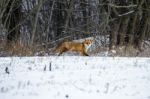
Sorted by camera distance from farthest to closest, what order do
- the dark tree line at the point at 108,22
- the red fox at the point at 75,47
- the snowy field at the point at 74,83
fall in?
the dark tree line at the point at 108,22
the red fox at the point at 75,47
the snowy field at the point at 74,83

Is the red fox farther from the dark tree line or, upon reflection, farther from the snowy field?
the snowy field

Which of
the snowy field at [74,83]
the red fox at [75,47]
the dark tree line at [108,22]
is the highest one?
the dark tree line at [108,22]

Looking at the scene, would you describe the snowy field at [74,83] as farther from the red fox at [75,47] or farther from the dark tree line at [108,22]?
the dark tree line at [108,22]

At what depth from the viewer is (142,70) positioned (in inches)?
309

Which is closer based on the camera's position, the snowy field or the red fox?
the snowy field

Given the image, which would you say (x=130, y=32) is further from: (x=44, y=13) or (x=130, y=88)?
(x=130, y=88)

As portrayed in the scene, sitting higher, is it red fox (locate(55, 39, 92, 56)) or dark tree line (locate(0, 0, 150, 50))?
dark tree line (locate(0, 0, 150, 50))

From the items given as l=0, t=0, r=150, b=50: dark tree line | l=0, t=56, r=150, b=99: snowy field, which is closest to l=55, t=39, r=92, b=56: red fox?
l=0, t=0, r=150, b=50: dark tree line

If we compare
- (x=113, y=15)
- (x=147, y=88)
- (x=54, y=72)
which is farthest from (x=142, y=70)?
(x=113, y=15)

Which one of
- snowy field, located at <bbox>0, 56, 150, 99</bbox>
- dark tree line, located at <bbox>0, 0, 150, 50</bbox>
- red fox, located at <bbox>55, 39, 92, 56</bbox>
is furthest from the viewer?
dark tree line, located at <bbox>0, 0, 150, 50</bbox>

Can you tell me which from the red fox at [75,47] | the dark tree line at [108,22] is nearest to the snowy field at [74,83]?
the red fox at [75,47]

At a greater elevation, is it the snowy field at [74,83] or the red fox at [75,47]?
the red fox at [75,47]

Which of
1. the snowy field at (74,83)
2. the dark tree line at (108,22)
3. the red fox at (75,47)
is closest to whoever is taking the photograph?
the snowy field at (74,83)

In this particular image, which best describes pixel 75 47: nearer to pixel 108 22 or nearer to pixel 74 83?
pixel 108 22
